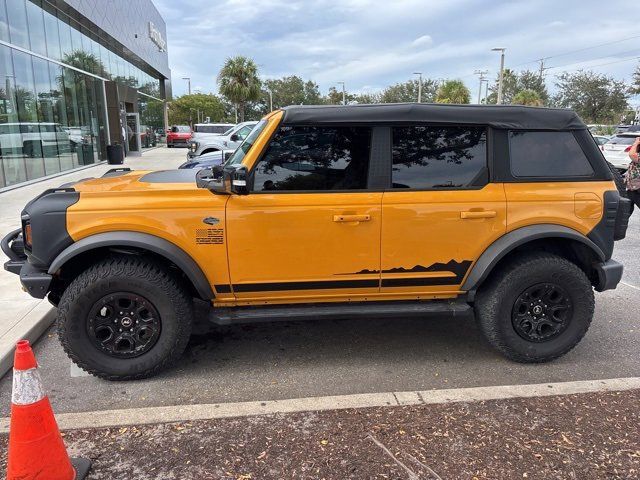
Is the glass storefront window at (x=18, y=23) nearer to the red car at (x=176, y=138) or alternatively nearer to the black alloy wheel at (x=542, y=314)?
the black alloy wheel at (x=542, y=314)

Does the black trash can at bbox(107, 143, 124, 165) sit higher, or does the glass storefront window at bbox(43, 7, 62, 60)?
the glass storefront window at bbox(43, 7, 62, 60)

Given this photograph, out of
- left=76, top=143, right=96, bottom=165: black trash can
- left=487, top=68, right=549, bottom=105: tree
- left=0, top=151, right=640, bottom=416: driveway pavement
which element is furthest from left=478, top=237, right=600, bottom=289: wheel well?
left=487, top=68, right=549, bottom=105: tree

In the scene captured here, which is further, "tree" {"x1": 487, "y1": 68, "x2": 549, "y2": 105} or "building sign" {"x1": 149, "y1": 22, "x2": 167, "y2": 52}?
"tree" {"x1": 487, "y1": 68, "x2": 549, "y2": 105}

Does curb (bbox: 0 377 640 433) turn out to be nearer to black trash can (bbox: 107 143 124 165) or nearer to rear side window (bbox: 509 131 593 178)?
rear side window (bbox: 509 131 593 178)

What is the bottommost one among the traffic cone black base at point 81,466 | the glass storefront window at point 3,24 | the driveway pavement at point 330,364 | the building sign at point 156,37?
the driveway pavement at point 330,364

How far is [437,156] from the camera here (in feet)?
11.5

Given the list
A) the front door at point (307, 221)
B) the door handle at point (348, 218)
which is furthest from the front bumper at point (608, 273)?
the door handle at point (348, 218)

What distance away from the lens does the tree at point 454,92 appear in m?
48.1

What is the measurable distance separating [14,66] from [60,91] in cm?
339

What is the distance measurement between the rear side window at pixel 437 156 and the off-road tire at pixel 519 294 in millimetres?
749

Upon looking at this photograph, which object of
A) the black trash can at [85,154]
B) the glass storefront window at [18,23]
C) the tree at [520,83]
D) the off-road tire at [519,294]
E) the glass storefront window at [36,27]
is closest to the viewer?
the off-road tire at [519,294]

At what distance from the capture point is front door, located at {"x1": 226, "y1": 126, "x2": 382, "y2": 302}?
10.8 ft

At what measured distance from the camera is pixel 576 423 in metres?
2.90

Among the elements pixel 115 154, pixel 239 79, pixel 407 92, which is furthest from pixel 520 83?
pixel 115 154
